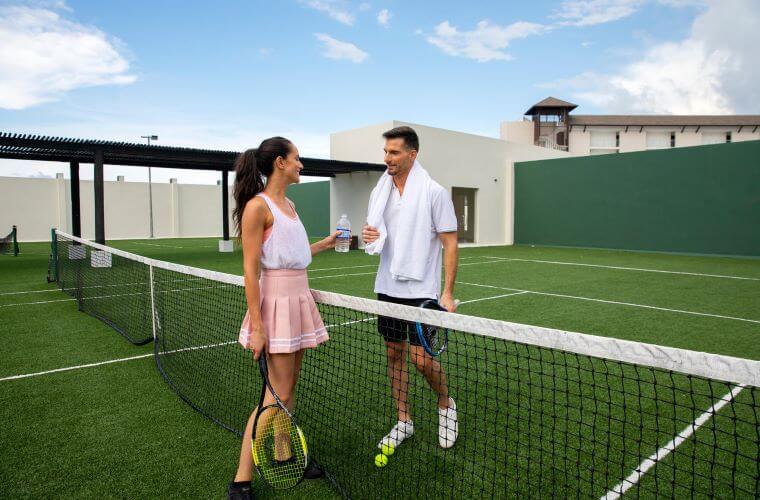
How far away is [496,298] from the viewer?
8.52m

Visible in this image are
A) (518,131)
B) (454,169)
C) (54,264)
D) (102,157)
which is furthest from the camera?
(518,131)

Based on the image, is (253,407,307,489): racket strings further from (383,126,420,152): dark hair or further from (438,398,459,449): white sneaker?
(383,126,420,152): dark hair

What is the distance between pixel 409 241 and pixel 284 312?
0.87 metres

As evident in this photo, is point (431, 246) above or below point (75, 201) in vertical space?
below

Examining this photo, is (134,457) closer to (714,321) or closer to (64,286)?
(714,321)

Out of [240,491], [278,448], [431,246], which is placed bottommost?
[240,491]

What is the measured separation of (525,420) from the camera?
3.63 metres

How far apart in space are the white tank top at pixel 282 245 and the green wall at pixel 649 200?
785 inches

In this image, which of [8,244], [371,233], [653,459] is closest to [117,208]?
[8,244]

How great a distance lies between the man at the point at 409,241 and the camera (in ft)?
9.52

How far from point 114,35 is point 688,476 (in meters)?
11.7

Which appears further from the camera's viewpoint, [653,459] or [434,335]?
[653,459]

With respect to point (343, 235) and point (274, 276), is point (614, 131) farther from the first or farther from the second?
point (274, 276)

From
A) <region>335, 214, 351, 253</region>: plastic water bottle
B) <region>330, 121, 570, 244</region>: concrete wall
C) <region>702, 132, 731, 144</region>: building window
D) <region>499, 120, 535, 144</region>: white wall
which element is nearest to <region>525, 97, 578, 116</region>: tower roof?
<region>499, 120, 535, 144</region>: white wall
